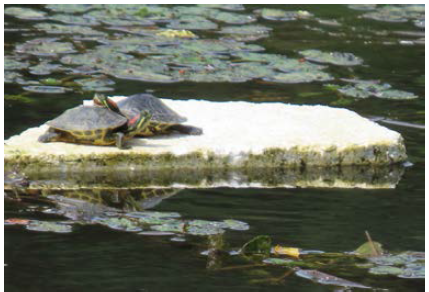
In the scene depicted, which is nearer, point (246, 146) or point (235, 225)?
point (235, 225)

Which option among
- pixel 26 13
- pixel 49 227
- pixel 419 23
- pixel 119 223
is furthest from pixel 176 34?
pixel 49 227

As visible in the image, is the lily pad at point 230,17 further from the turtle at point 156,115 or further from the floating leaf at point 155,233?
the floating leaf at point 155,233

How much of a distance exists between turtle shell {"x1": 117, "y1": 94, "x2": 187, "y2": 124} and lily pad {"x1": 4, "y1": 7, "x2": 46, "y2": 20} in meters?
4.53

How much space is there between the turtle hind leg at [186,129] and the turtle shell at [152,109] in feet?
0.12

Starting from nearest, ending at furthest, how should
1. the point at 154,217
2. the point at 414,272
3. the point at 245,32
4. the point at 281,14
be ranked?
the point at 414,272
the point at 154,217
the point at 245,32
the point at 281,14

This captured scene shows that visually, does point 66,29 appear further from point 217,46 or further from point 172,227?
point 172,227

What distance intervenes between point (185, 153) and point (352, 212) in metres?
1.09

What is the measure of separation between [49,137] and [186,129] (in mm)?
746

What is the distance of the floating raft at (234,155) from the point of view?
21.1ft

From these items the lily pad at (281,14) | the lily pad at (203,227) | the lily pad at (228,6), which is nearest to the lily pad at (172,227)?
the lily pad at (203,227)

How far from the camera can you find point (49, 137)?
6.65 meters

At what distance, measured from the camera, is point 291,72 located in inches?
368

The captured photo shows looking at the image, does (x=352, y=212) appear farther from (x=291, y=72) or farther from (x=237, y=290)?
(x=291, y=72)

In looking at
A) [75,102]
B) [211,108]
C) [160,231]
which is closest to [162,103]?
[211,108]
